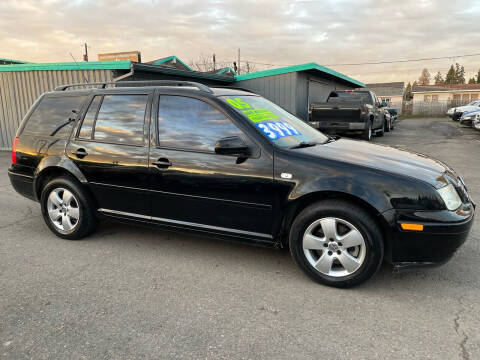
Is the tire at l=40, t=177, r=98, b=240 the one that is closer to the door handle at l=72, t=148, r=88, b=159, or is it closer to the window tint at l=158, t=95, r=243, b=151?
the door handle at l=72, t=148, r=88, b=159

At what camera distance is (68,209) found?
4.27 metres

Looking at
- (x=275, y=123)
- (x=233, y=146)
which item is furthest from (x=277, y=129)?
(x=233, y=146)

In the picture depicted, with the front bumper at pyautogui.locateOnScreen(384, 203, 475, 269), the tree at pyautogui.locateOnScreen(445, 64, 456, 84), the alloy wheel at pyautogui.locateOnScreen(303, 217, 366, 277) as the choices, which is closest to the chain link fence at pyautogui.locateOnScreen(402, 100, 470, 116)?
the front bumper at pyautogui.locateOnScreen(384, 203, 475, 269)

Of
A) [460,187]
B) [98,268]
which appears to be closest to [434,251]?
[460,187]

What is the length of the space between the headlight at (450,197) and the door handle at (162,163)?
237 centimetres

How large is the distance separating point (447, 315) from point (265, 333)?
1376 mm

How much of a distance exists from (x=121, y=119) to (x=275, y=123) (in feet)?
5.36

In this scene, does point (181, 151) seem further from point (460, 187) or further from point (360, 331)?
point (460, 187)

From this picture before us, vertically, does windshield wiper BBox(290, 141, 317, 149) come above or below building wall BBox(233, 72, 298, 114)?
below

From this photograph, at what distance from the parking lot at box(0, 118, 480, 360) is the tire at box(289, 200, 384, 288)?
142 mm

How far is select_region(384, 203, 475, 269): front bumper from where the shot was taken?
2.83 meters

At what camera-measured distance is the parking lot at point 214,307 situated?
2.39m

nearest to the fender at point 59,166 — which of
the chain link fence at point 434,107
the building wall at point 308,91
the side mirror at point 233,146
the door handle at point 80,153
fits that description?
the door handle at point 80,153

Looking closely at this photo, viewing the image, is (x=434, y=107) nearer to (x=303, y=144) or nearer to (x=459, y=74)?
(x=303, y=144)
